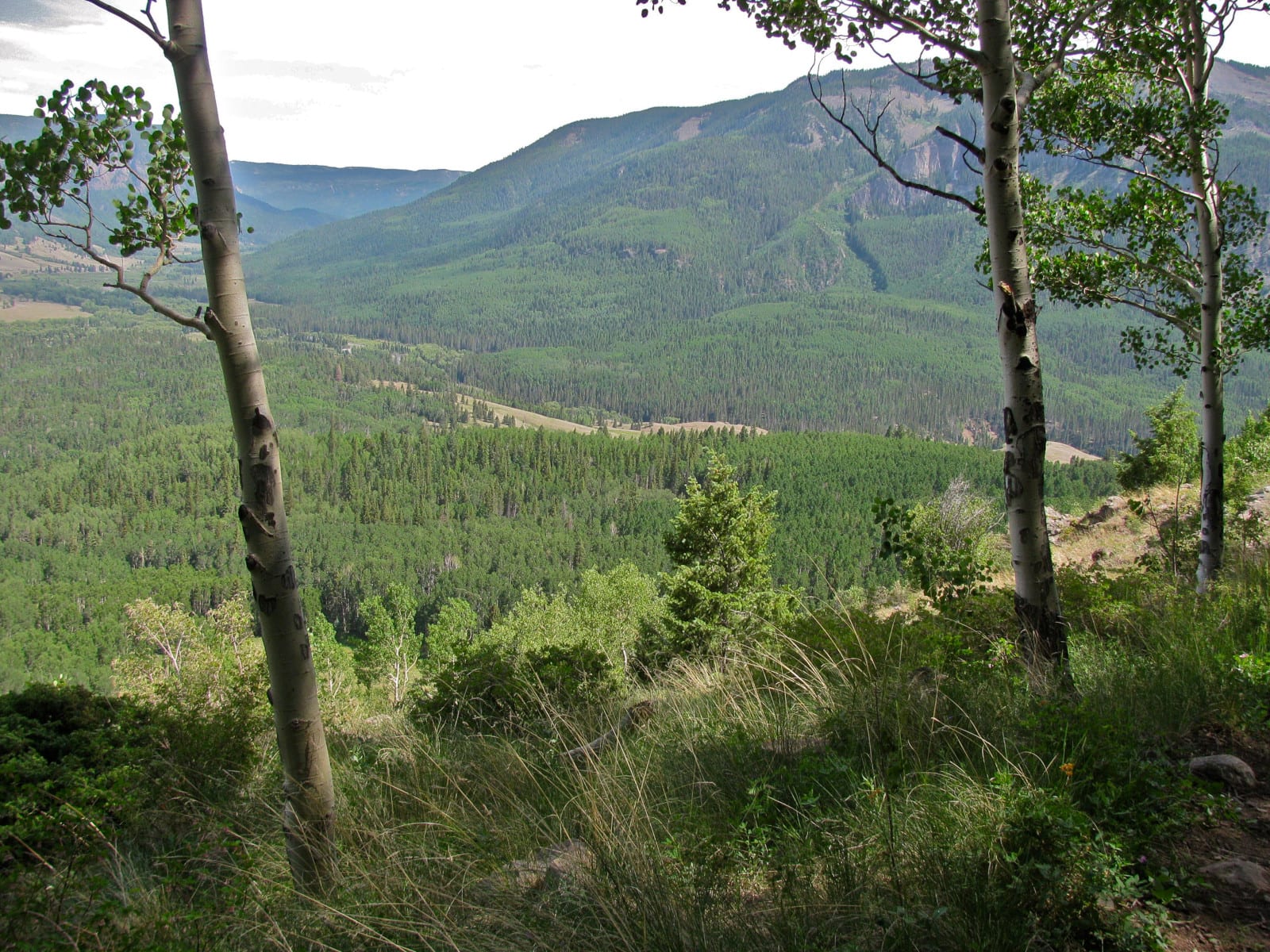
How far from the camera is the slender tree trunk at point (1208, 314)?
732 centimetres

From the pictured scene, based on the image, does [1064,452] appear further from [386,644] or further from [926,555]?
[926,555]

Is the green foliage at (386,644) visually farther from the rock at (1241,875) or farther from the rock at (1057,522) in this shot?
the rock at (1241,875)

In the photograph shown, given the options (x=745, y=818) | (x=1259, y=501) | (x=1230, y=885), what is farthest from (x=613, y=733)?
(x=1259, y=501)

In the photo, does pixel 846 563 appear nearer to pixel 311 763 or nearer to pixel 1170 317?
pixel 1170 317

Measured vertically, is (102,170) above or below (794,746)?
above

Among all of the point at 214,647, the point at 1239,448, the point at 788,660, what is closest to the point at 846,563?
the point at 1239,448

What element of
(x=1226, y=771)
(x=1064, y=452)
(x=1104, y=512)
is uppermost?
(x=1226, y=771)

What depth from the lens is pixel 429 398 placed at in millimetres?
191875

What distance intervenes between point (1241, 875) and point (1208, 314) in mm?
7110

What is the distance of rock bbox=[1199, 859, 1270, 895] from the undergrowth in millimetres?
101

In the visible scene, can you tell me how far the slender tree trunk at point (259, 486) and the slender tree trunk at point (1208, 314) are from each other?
25.6ft

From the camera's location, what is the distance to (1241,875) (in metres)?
2.39

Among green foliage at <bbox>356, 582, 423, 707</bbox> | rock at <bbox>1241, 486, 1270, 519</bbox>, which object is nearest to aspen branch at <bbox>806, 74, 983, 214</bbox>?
rock at <bbox>1241, 486, 1270, 519</bbox>

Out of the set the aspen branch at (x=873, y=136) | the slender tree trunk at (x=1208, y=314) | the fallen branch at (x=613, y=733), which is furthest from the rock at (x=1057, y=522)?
the fallen branch at (x=613, y=733)
